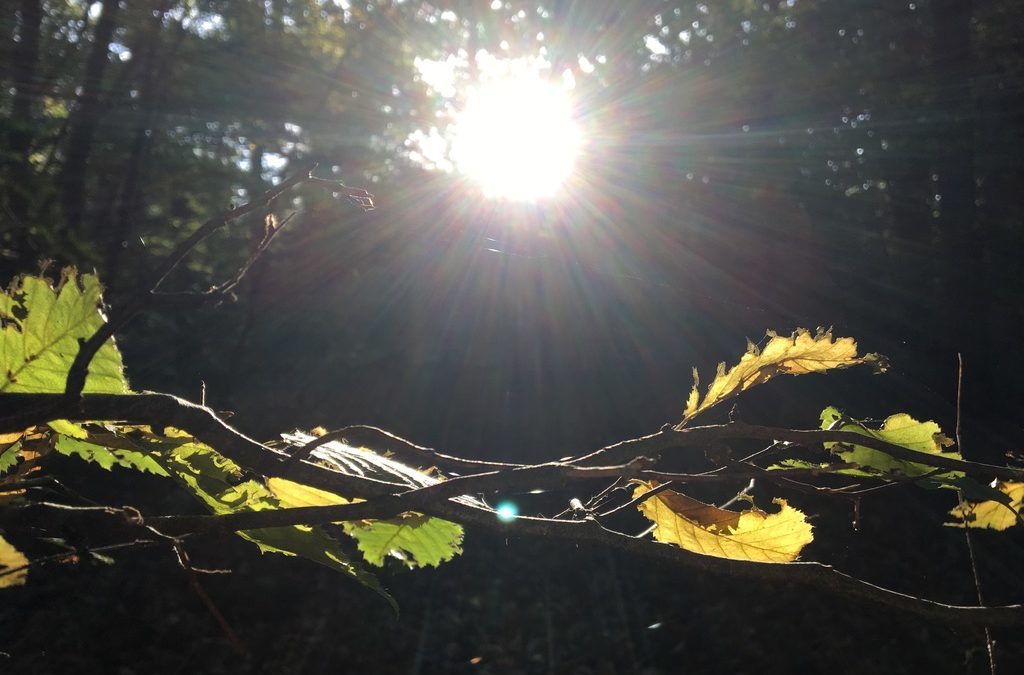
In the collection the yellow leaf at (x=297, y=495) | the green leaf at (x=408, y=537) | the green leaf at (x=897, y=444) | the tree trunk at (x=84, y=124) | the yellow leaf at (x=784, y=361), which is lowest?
the green leaf at (x=408, y=537)

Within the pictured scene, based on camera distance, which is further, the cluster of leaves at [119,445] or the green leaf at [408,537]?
the green leaf at [408,537]

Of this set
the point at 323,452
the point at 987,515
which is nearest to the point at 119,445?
the point at 323,452

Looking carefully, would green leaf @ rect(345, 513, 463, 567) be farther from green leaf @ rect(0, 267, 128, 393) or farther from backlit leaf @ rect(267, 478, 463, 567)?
green leaf @ rect(0, 267, 128, 393)

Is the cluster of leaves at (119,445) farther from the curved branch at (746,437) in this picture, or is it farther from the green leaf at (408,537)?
the curved branch at (746,437)

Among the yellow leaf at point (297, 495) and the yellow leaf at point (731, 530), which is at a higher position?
the yellow leaf at point (297, 495)

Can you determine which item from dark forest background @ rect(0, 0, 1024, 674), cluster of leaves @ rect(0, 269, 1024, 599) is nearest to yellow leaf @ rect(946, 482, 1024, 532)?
dark forest background @ rect(0, 0, 1024, 674)

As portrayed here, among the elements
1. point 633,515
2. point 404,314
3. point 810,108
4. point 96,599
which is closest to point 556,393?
point 633,515

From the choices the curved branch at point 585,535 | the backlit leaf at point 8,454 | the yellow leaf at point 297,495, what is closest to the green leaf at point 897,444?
the curved branch at point 585,535
